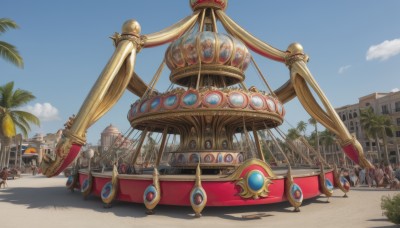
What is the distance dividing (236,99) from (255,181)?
12.0ft

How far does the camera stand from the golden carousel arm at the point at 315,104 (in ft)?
48.9

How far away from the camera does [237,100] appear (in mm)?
12727

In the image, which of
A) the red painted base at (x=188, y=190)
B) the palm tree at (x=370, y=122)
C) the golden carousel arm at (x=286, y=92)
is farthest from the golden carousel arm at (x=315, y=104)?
the palm tree at (x=370, y=122)

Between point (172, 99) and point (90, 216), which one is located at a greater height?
point (172, 99)

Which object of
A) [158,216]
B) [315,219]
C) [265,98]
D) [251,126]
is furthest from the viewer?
[251,126]

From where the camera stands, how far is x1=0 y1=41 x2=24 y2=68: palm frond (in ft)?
58.3

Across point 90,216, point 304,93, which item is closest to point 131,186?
point 90,216

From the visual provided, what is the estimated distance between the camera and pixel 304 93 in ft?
54.6

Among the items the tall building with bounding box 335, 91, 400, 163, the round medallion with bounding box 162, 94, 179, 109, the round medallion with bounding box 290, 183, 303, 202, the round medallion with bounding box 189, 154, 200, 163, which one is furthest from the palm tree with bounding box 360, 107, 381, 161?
the round medallion with bounding box 162, 94, 179, 109

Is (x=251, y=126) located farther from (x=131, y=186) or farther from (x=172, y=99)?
(x=131, y=186)

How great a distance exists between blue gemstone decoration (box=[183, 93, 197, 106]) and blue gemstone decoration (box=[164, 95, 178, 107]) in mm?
438

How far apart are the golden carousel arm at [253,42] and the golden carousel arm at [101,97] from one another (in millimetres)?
5949

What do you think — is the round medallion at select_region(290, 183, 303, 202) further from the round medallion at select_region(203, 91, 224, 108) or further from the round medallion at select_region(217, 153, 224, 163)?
the round medallion at select_region(203, 91, 224, 108)

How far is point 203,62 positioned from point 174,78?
2119mm
